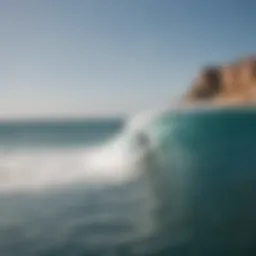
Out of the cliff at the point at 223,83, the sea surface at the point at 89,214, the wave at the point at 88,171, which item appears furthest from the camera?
the cliff at the point at 223,83

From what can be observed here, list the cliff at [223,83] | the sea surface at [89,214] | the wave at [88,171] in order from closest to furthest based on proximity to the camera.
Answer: the sea surface at [89,214], the wave at [88,171], the cliff at [223,83]

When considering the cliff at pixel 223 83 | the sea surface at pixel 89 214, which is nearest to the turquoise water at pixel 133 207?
the sea surface at pixel 89 214

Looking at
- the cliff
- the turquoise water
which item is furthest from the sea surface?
the cliff

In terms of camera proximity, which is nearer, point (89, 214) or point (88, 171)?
point (89, 214)

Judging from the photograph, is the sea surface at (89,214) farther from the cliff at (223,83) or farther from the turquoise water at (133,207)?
the cliff at (223,83)

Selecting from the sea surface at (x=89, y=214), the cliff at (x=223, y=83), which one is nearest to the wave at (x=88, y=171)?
the sea surface at (x=89, y=214)

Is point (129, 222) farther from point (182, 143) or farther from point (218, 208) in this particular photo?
point (182, 143)

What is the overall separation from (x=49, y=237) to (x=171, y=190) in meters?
5.67

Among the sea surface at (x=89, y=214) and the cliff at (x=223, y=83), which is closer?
the sea surface at (x=89, y=214)

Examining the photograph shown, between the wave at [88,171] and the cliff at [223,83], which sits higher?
the cliff at [223,83]

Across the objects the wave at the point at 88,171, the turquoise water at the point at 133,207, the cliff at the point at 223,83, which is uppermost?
the cliff at the point at 223,83

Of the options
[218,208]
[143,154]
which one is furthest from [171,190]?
[143,154]

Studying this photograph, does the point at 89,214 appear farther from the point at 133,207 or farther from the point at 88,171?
the point at 88,171

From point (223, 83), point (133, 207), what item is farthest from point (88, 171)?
point (223, 83)
